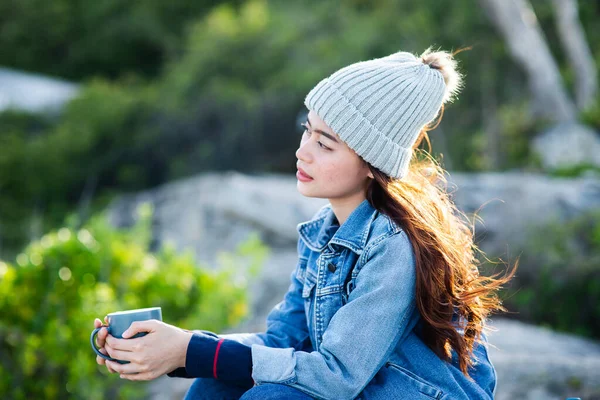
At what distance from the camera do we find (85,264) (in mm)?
3201

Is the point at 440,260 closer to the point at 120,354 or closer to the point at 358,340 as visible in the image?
the point at 358,340

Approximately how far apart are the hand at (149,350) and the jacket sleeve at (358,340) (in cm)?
20

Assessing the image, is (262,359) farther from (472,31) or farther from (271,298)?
(472,31)

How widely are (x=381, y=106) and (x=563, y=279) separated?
146 inches

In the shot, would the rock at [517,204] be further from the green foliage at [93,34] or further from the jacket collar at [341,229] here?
the green foliage at [93,34]

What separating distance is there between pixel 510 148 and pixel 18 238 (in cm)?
675

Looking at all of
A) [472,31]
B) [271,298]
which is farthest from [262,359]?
[472,31]

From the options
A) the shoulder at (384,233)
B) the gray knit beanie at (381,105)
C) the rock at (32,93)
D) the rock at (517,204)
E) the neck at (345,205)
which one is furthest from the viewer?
the rock at (32,93)

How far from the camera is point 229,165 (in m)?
9.39

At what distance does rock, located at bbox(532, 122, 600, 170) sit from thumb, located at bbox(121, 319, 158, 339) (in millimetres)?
7676

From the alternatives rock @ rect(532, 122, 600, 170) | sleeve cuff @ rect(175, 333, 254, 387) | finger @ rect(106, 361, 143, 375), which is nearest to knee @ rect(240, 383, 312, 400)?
sleeve cuff @ rect(175, 333, 254, 387)

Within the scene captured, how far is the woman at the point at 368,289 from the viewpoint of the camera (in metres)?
1.69

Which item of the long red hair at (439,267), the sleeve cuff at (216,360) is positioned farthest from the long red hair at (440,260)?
the sleeve cuff at (216,360)

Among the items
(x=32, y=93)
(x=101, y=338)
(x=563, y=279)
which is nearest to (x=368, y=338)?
(x=101, y=338)
